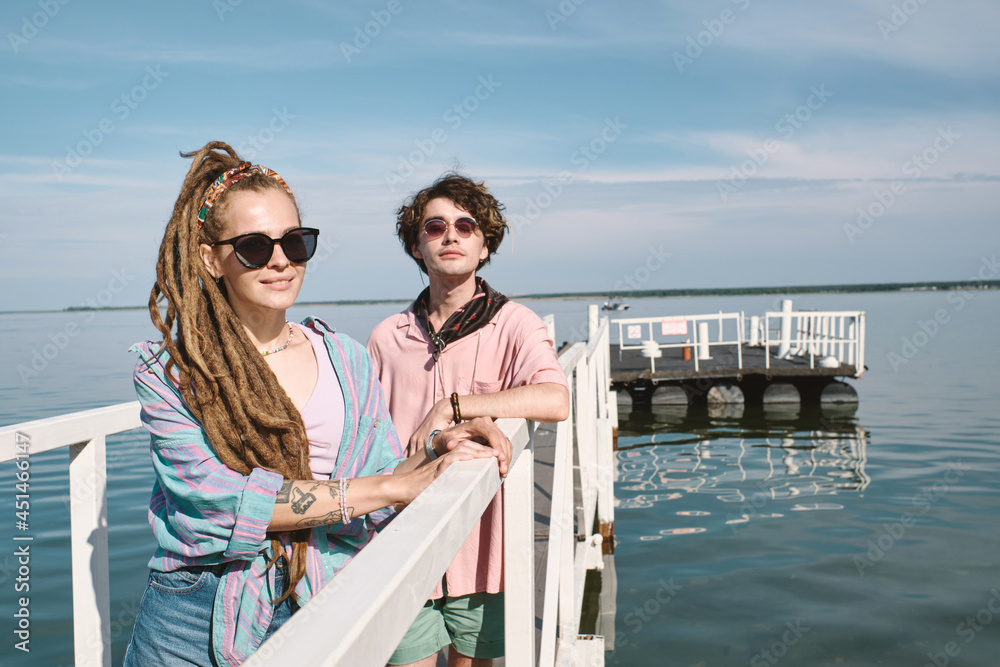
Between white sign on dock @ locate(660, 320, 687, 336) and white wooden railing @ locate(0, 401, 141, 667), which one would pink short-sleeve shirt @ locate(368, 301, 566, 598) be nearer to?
white wooden railing @ locate(0, 401, 141, 667)

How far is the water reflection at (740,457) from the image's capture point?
10023mm

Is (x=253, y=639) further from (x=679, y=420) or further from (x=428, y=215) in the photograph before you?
(x=679, y=420)

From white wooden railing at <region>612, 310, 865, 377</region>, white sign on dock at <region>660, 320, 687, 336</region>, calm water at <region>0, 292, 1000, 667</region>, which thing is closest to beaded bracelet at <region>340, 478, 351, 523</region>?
Answer: calm water at <region>0, 292, 1000, 667</region>

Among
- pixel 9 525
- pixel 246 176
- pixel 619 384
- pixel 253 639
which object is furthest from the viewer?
pixel 619 384

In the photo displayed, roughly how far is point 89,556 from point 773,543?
7442 mm

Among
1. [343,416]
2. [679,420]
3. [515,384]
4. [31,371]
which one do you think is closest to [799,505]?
[679,420]

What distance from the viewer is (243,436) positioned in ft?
4.80

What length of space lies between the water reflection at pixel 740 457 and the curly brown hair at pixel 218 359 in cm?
741

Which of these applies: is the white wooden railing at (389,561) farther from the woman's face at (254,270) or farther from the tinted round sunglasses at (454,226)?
the tinted round sunglasses at (454,226)

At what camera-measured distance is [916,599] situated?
6.59 m

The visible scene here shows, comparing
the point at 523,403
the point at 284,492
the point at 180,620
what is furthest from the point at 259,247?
the point at 523,403

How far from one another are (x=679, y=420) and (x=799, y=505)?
7.30m

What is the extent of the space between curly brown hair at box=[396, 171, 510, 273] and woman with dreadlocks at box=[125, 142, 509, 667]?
0.92m

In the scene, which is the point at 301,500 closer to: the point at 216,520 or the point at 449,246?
the point at 216,520
